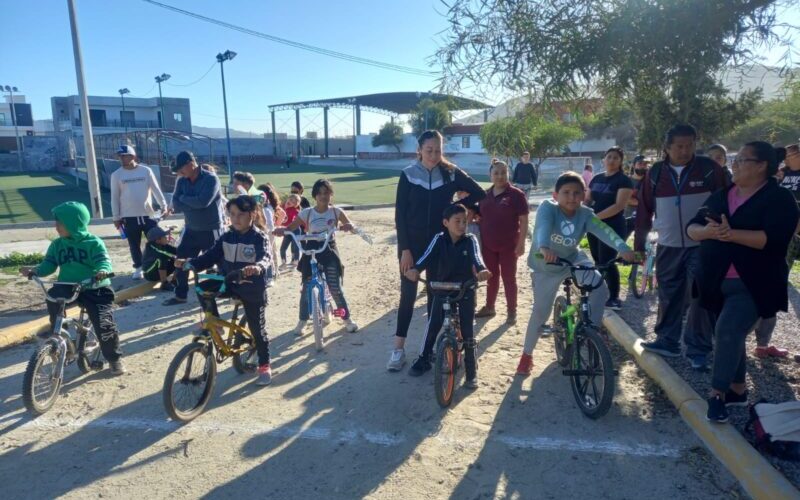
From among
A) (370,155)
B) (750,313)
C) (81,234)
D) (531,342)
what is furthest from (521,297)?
(370,155)

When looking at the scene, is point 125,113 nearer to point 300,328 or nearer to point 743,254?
point 300,328

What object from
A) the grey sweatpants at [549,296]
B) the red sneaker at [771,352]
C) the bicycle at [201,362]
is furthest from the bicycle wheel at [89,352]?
the red sneaker at [771,352]

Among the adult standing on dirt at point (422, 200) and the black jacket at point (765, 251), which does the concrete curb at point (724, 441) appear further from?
the adult standing on dirt at point (422, 200)

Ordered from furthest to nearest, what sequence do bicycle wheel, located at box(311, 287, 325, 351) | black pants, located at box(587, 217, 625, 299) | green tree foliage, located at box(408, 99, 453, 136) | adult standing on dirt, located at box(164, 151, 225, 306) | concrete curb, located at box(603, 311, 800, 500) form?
green tree foliage, located at box(408, 99, 453, 136), adult standing on dirt, located at box(164, 151, 225, 306), black pants, located at box(587, 217, 625, 299), bicycle wheel, located at box(311, 287, 325, 351), concrete curb, located at box(603, 311, 800, 500)

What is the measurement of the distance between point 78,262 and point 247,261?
57.2 inches

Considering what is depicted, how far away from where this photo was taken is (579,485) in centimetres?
326

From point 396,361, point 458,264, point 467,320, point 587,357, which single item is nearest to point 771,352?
point 587,357

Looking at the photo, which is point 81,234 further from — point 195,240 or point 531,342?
point 531,342

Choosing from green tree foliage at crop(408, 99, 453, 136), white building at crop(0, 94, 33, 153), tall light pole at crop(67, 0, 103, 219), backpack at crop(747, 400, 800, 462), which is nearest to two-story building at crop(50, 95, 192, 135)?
white building at crop(0, 94, 33, 153)

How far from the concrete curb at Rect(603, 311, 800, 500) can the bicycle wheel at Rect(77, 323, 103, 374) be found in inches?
197

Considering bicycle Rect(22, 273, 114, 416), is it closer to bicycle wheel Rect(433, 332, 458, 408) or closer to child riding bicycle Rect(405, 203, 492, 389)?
child riding bicycle Rect(405, 203, 492, 389)

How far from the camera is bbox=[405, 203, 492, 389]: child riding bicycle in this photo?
448 centimetres

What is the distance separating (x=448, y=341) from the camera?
4.23 metres

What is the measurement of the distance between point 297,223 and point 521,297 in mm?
3366
